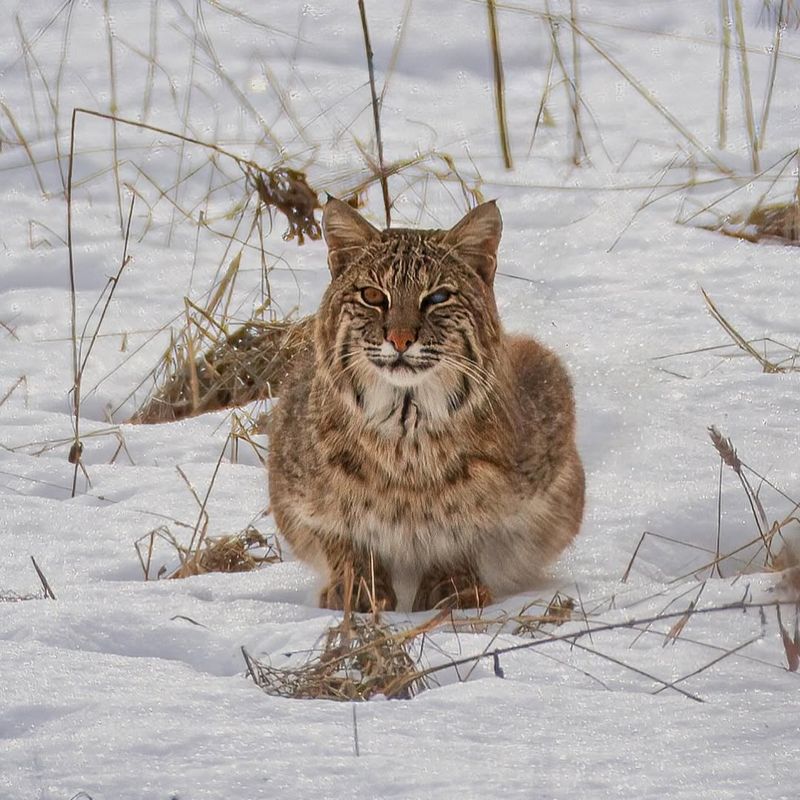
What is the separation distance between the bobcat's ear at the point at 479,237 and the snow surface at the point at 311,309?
98cm

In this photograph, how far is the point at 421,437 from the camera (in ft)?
13.8

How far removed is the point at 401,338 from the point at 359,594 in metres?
0.74

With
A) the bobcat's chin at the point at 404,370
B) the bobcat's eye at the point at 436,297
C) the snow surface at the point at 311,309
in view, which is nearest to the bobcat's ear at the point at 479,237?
the bobcat's eye at the point at 436,297

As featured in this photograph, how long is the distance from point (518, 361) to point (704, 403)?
3.20 feet

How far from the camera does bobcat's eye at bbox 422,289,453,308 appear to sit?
414 cm

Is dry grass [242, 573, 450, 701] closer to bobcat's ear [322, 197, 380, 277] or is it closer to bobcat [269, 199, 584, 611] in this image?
bobcat [269, 199, 584, 611]

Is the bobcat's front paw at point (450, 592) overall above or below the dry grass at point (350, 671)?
below

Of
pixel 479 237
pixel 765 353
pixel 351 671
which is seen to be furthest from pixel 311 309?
pixel 351 671

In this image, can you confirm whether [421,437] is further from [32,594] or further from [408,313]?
[32,594]

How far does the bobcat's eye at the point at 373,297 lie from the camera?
4.15 metres

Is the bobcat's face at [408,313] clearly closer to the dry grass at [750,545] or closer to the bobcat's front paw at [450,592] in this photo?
the bobcat's front paw at [450,592]

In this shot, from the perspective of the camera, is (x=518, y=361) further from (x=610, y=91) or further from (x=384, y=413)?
(x=610, y=91)

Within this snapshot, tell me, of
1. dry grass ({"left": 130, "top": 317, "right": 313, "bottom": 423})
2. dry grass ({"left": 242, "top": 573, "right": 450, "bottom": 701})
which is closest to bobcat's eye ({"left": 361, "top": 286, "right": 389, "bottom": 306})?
dry grass ({"left": 242, "top": 573, "right": 450, "bottom": 701})

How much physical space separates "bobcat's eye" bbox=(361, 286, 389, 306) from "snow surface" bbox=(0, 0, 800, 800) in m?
0.89
